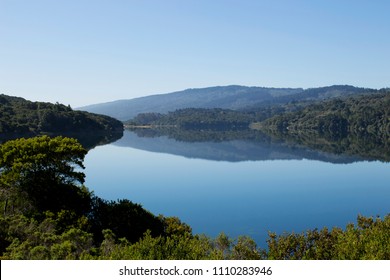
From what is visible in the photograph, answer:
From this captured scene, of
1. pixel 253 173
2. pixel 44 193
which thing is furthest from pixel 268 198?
pixel 44 193

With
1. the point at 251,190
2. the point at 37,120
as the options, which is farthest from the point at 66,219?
→ the point at 37,120

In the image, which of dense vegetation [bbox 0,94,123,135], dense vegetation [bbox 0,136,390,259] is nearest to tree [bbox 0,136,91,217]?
dense vegetation [bbox 0,136,390,259]

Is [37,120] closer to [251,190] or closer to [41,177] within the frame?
[251,190]

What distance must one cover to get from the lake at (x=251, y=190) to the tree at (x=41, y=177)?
59.5 feet

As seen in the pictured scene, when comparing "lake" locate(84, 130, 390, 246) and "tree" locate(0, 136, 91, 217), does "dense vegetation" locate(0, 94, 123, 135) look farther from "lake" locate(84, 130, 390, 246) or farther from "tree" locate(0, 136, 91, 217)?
Answer: "tree" locate(0, 136, 91, 217)

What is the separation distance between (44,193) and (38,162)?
304 cm

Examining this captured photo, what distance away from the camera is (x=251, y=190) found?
249ft

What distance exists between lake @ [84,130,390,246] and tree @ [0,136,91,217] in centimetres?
1814

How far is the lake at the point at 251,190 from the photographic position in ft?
177

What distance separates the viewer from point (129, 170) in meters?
105

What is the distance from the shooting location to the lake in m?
54.0

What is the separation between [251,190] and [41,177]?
1781 inches

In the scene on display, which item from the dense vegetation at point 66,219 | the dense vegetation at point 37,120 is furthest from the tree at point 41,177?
the dense vegetation at point 37,120

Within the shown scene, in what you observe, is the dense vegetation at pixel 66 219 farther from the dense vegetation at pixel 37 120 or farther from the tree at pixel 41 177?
the dense vegetation at pixel 37 120
